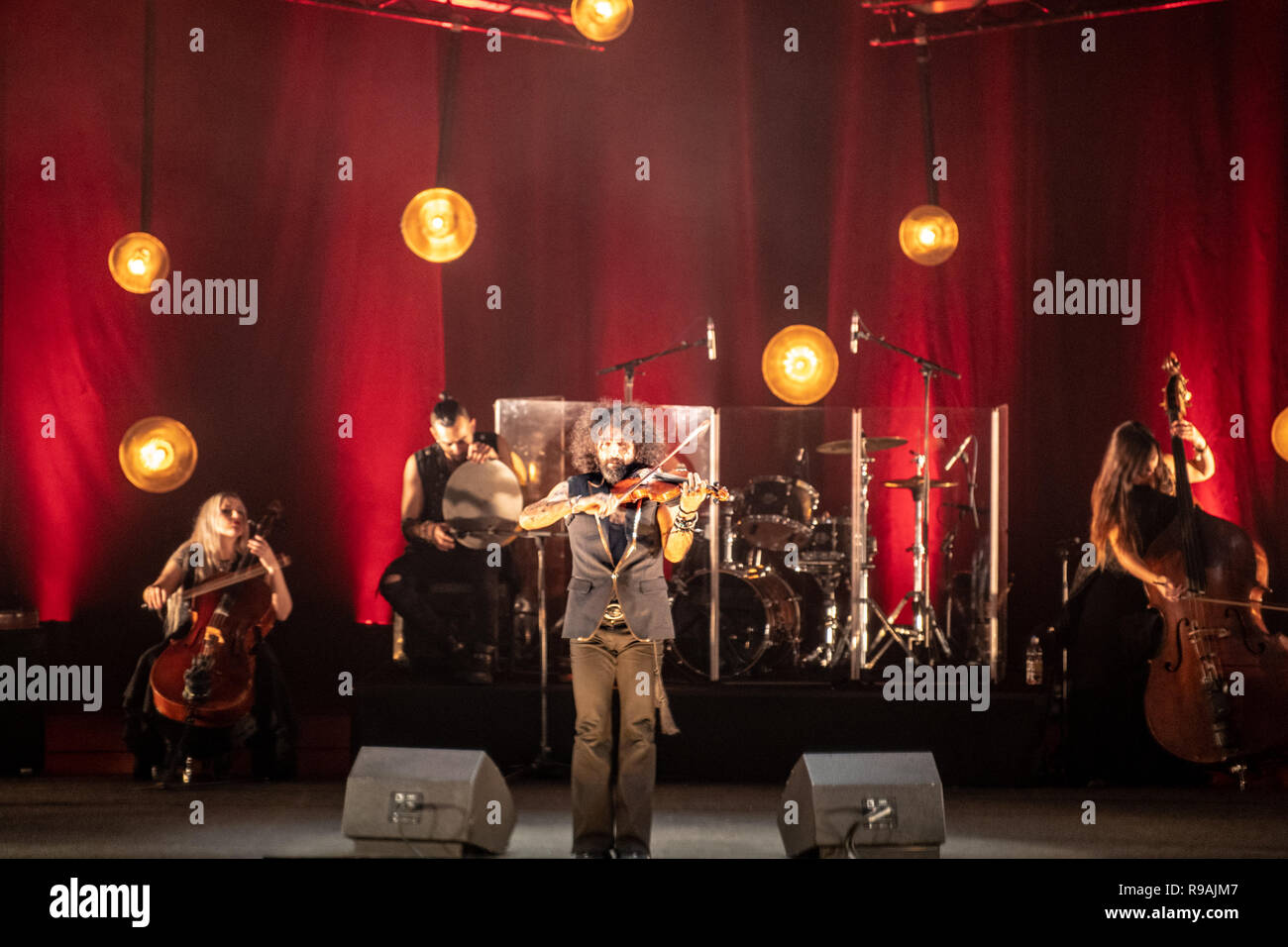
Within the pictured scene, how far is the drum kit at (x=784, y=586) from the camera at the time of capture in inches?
252

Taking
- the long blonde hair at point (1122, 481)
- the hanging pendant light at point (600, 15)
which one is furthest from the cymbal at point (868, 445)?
the hanging pendant light at point (600, 15)

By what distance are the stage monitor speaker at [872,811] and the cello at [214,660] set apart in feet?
9.15

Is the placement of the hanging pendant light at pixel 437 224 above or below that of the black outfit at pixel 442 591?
above

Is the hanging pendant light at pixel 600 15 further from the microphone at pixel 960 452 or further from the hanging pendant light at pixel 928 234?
the microphone at pixel 960 452

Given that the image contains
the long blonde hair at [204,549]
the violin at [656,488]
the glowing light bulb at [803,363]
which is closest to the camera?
the violin at [656,488]

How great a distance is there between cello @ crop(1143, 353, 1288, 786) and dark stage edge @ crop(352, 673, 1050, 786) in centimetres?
62

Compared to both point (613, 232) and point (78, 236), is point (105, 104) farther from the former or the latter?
point (613, 232)

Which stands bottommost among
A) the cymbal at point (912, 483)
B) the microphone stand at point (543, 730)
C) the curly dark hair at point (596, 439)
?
the microphone stand at point (543, 730)

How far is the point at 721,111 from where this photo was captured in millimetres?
7621

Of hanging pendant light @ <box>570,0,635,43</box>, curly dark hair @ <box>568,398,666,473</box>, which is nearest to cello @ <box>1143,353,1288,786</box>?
curly dark hair @ <box>568,398,666,473</box>

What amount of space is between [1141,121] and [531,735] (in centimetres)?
471

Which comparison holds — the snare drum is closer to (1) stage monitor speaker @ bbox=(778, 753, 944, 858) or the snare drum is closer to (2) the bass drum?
(2) the bass drum
